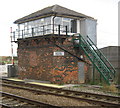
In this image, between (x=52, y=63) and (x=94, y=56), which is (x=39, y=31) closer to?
(x=52, y=63)

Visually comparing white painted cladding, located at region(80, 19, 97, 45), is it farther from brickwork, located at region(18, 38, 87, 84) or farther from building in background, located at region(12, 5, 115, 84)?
brickwork, located at region(18, 38, 87, 84)

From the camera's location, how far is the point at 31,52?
18.6 m

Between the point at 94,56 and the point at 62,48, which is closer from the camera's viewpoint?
the point at 94,56

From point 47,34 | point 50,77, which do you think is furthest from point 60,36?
point 50,77

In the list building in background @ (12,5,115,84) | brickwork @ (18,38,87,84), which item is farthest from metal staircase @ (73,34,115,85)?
brickwork @ (18,38,87,84)

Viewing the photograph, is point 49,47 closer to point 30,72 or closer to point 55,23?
point 55,23

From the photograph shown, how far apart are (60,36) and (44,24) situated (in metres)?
2.27

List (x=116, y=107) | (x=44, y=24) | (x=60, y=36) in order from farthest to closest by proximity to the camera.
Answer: (x=44, y=24)
(x=60, y=36)
(x=116, y=107)

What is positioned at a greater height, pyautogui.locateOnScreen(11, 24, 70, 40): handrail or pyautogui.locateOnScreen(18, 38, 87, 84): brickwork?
pyautogui.locateOnScreen(11, 24, 70, 40): handrail

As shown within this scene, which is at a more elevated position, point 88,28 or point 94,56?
point 88,28

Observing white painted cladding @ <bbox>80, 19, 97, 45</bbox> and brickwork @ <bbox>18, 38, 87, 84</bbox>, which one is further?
white painted cladding @ <bbox>80, 19, 97, 45</bbox>

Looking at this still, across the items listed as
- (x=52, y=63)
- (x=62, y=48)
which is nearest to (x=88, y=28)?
(x=62, y=48)

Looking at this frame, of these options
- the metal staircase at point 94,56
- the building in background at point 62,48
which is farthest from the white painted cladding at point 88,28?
the metal staircase at point 94,56

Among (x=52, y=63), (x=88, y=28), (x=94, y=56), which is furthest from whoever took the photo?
(x=88, y=28)
